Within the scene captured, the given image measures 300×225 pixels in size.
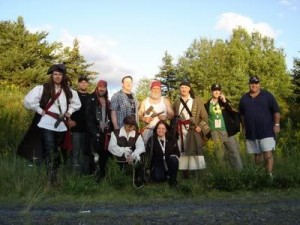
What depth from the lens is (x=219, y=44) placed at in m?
62.9

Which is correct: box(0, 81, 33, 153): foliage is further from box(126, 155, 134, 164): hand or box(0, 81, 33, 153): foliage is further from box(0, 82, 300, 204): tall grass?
box(126, 155, 134, 164): hand

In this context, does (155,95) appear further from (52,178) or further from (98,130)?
(52,178)

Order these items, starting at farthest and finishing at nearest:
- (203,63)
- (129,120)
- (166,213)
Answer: (203,63) < (129,120) < (166,213)

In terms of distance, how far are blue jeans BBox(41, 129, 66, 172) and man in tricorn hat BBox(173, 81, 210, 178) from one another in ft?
7.62

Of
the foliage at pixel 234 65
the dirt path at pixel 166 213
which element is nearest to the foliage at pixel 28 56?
the foliage at pixel 234 65

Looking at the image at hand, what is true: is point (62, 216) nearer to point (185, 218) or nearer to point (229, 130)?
point (185, 218)

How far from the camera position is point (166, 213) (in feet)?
18.0

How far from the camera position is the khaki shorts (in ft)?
27.9

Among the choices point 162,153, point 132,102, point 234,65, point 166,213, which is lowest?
point 166,213

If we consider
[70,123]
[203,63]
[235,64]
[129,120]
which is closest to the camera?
[70,123]

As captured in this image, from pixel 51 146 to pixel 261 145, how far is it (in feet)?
12.7

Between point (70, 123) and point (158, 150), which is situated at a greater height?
point (70, 123)

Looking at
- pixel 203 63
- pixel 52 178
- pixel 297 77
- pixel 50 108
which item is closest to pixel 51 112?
pixel 50 108

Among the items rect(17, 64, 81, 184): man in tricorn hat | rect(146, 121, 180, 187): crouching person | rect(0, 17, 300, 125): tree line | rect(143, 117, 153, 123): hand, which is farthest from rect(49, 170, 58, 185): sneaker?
rect(0, 17, 300, 125): tree line
